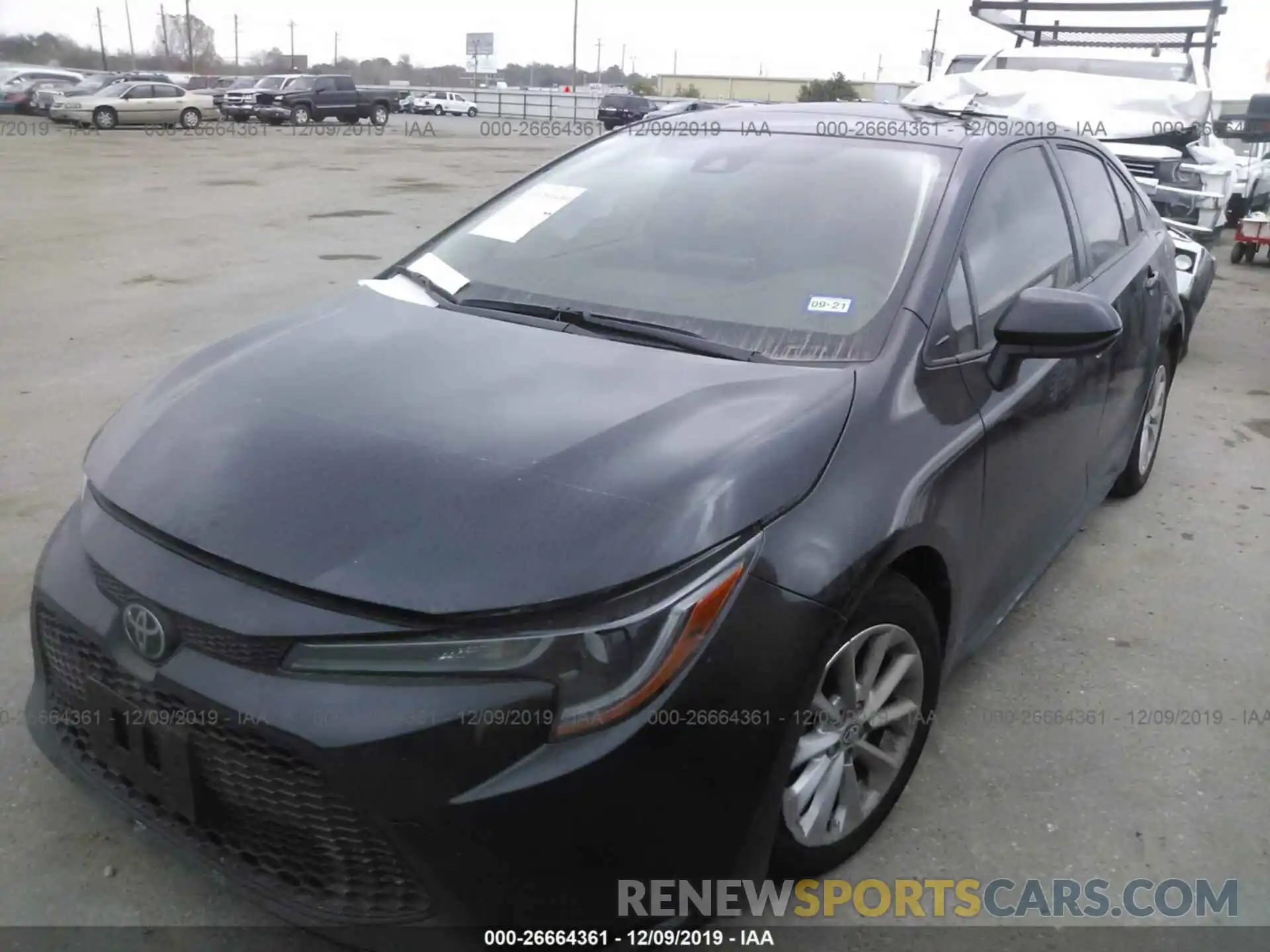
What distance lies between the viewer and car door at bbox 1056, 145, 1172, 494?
3.64m

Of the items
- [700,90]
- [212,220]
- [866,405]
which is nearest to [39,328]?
[212,220]

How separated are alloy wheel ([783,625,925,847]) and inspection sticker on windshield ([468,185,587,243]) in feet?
5.42

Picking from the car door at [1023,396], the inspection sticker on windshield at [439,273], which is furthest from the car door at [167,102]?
the car door at [1023,396]

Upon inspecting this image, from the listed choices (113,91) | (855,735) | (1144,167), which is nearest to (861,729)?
(855,735)

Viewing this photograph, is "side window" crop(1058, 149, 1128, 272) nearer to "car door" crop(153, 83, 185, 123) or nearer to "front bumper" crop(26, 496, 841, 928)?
"front bumper" crop(26, 496, 841, 928)

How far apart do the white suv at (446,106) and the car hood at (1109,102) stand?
1911 inches

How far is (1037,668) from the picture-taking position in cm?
338

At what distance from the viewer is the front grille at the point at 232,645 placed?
1.81m

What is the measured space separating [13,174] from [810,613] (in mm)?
Result: 18080

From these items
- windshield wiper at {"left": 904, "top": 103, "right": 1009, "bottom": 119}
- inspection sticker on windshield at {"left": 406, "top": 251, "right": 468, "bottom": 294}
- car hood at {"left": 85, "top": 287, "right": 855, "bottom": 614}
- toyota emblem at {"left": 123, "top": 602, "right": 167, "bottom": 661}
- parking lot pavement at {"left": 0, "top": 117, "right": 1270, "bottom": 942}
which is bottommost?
parking lot pavement at {"left": 0, "top": 117, "right": 1270, "bottom": 942}

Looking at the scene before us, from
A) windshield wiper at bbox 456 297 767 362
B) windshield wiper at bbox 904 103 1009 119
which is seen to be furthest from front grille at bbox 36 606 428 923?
windshield wiper at bbox 904 103 1009 119

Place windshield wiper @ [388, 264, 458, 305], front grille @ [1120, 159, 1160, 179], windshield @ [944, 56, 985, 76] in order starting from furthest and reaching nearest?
windshield @ [944, 56, 985, 76]
front grille @ [1120, 159, 1160, 179]
windshield wiper @ [388, 264, 458, 305]

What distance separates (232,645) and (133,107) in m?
32.0

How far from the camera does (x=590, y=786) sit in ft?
5.76
